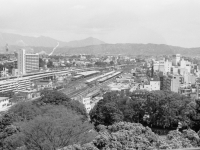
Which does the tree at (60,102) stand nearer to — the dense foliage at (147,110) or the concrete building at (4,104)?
the dense foliage at (147,110)

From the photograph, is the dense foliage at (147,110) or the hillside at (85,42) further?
the hillside at (85,42)

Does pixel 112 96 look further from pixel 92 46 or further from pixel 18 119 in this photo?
pixel 92 46

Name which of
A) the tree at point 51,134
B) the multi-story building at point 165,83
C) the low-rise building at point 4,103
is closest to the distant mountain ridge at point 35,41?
the multi-story building at point 165,83

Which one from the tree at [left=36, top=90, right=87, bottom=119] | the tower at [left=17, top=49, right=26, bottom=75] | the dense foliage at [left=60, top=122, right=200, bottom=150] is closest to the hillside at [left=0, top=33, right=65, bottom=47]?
the tower at [left=17, top=49, right=26, bottom=75]

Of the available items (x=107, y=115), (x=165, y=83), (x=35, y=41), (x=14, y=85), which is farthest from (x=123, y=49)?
(x=107, y=115)

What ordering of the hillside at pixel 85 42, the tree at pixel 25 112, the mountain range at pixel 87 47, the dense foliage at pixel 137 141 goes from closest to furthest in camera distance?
the dense foliage at pixel 137 141, the tree at pixel 25 112, the mountain range at pixel 87 47, the hillside at pixel 85 42

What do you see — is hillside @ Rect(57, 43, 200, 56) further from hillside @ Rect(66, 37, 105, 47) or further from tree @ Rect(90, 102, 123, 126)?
tree @ Rect(90, 102, 123, 126)
